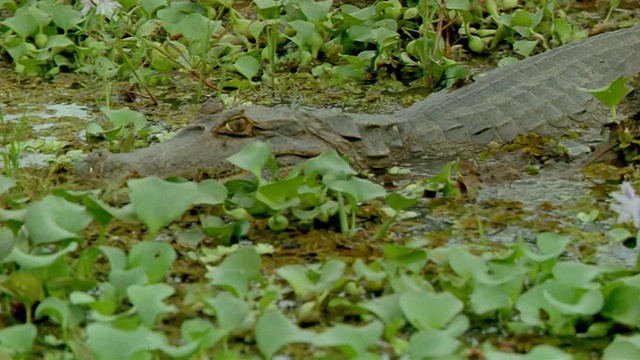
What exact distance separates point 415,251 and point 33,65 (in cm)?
348

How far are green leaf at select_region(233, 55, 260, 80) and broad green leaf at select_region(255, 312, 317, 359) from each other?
323cm

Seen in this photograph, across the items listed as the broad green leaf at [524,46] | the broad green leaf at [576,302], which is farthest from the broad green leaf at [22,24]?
the broad green leaf at [576,302]

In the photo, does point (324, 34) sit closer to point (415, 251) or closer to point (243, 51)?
point (243, 51)

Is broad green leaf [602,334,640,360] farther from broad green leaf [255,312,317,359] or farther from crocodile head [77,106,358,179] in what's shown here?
crocodile head [77,106,358,179]

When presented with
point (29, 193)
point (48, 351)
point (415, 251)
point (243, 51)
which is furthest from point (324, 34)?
point (48, 351)

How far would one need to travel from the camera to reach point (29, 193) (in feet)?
15.1

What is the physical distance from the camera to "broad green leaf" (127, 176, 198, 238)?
3.73 metres

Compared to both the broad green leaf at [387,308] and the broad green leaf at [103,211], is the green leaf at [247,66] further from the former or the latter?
the broad green leaf at [387,308]

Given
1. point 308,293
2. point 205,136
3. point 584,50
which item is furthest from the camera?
point 584,50

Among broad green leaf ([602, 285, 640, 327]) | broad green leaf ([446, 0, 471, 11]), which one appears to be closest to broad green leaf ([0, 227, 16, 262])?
broad green leaf ([602, 285, 640, 327])

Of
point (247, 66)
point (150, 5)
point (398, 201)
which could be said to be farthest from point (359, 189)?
point (150, 5)

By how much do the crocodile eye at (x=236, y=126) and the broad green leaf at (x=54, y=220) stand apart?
138 centimetres

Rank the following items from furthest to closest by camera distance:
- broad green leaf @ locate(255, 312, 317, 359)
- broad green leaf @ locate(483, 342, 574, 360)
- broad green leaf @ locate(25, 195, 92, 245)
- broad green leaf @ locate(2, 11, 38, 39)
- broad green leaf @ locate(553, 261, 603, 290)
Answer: broad green leaf @ locate(2, 11, 38, 39) → broad green leaf @ locate(25, 195, 92, 245) → broad green leaf @ locate(553, 261, 603, 290) → broad green leaf @ locate(255, 312, 317, 359) → broad green leaf @ locate(483, 342, 574, 360)

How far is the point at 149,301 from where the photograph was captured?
3258 mm
